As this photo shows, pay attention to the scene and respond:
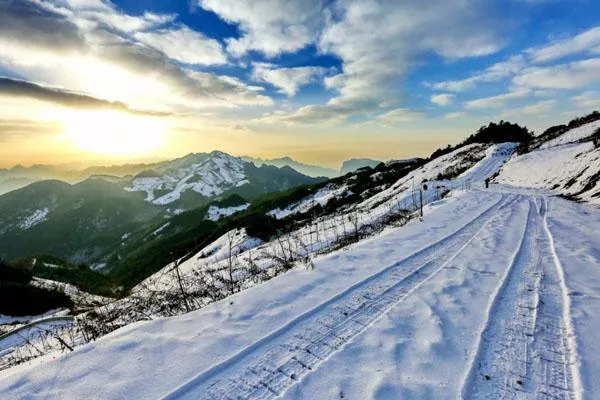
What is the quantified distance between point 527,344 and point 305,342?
3.24 metres

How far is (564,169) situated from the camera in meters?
28.2

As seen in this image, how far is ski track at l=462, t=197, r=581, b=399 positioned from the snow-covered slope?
53.9 feet

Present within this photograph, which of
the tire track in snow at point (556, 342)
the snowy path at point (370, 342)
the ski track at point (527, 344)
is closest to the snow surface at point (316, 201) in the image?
the snowy path at point (370, 342)

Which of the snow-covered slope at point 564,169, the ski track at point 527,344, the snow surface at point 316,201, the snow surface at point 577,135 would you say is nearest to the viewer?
the ski track at point 527,344

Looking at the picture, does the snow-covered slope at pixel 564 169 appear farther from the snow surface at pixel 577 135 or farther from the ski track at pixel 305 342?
the ski track at pixel 305 342

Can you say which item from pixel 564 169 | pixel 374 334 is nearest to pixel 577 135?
pixel 564 169

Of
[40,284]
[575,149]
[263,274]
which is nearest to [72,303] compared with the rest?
[40,284]

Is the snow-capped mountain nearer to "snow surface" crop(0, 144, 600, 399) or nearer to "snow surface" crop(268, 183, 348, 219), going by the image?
"snow surface" crop(0, 144, 600, 399)

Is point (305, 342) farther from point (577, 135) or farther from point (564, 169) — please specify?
point (577, 135)

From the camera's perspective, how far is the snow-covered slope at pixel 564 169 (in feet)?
72.0

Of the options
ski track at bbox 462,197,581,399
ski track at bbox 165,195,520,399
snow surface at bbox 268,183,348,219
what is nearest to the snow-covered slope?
ski track at bbox 462,197,581,399

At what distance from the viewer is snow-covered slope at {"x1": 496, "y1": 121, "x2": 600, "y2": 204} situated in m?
22.0

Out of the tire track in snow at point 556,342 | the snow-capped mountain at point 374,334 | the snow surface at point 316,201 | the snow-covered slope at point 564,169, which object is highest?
the snow-covered slope at point 564,169

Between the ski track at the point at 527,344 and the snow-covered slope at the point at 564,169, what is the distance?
53.9 ft
